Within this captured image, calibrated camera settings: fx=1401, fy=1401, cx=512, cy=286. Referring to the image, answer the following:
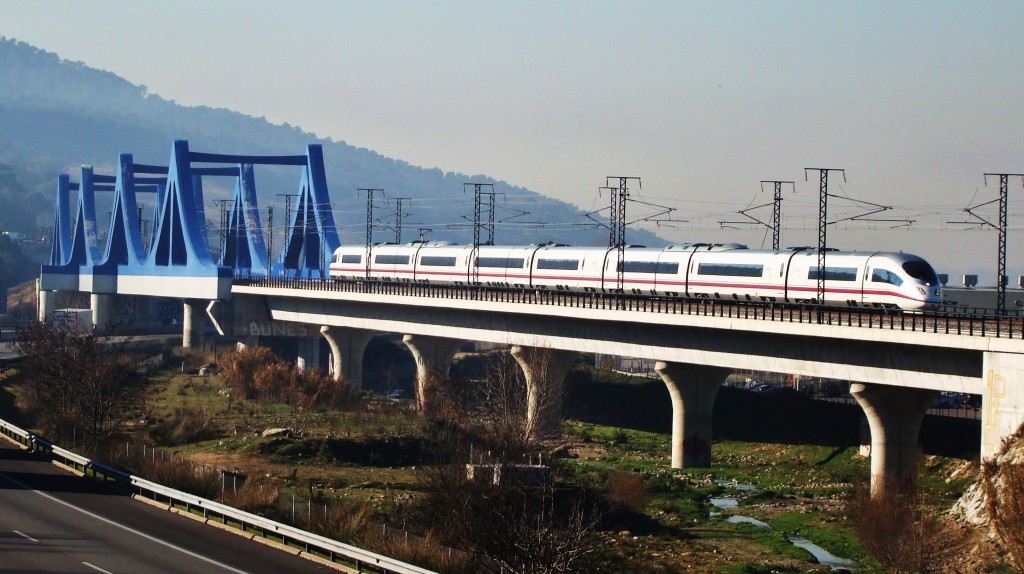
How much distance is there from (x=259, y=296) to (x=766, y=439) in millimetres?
53287

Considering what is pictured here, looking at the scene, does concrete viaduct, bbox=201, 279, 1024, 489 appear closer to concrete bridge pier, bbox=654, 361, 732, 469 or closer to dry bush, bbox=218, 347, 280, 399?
concrete bridge pier, bbox=654, 361, 732, 469

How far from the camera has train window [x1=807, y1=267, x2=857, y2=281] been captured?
6394 centimetres

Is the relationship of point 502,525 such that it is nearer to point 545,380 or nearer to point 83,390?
point 83,390

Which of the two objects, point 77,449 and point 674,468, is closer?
point 77,449

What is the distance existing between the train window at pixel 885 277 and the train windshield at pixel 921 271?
1.73 feet

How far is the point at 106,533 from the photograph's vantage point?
38250 mm

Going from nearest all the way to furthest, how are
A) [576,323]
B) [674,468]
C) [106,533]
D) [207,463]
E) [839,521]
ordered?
1. [106,533]
2. [839,521]
3. [207,463]
4. [674,468]
5. [576,323]

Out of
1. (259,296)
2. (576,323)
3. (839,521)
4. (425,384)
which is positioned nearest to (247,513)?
(839,521)

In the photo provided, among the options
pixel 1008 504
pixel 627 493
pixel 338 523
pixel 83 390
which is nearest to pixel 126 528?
pixel 338 523

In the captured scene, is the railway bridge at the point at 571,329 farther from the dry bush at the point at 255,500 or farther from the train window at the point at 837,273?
the dry bush at the point at 255,500

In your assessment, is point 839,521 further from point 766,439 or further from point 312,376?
Answer: point 312,376

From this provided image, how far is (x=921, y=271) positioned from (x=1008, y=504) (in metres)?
27.3

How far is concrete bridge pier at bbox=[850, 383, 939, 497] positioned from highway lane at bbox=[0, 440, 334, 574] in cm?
2960

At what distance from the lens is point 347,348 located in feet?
352
